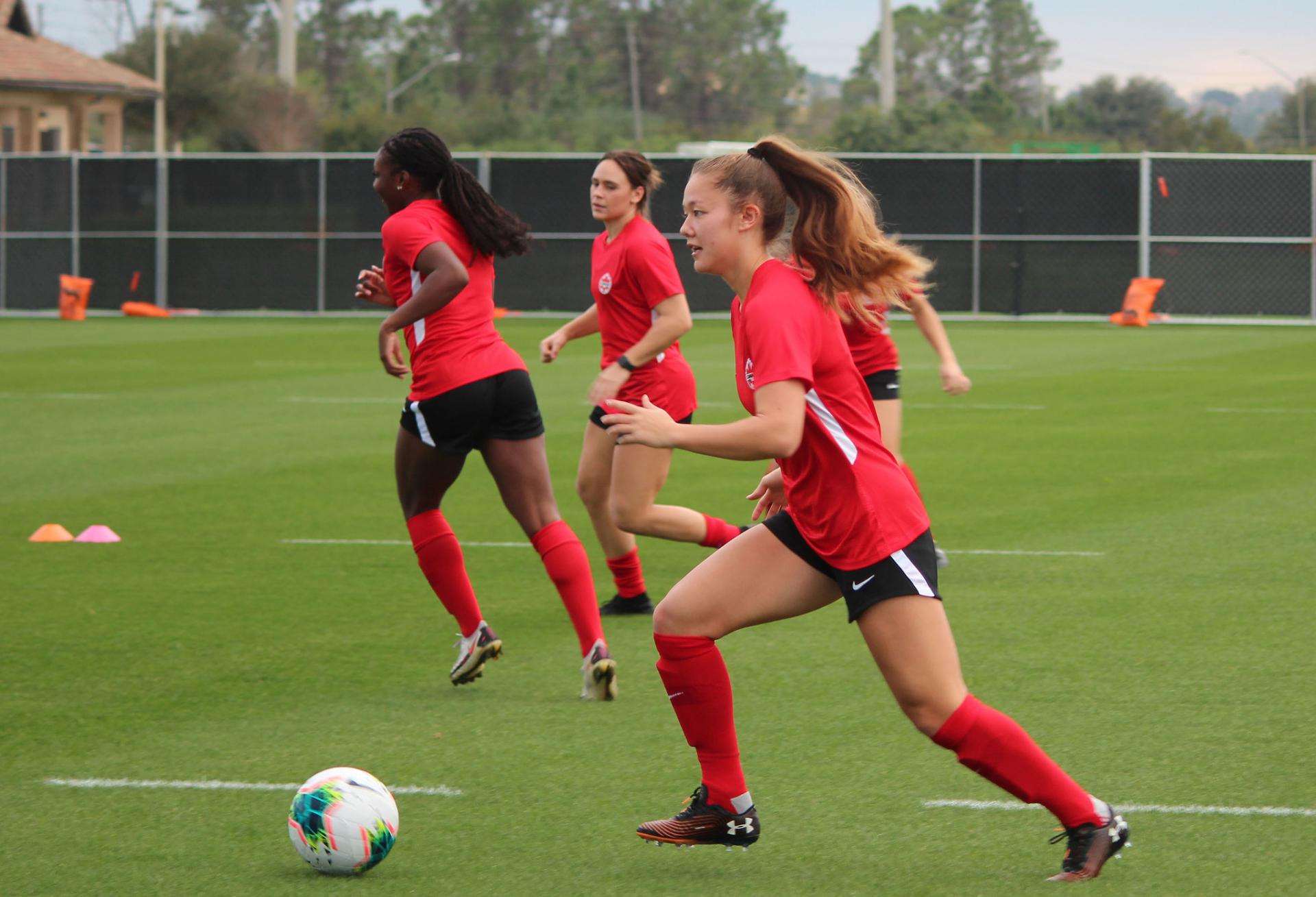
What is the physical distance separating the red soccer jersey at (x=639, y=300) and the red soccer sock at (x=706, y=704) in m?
3.13

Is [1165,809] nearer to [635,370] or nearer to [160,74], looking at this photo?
[635,370]

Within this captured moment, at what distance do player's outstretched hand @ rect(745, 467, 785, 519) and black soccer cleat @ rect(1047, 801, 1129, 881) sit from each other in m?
1.16

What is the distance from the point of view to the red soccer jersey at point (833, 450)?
426 cm

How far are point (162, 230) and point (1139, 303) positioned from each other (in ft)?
55.2

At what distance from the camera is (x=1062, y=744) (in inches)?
227

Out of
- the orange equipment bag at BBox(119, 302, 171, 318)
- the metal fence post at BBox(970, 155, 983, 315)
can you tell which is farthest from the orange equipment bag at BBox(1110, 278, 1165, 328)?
the orange equipment bag at BBox(119, 302, 171, 318)

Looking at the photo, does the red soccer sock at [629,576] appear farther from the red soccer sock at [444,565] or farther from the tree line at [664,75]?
the tree line at [664,75]

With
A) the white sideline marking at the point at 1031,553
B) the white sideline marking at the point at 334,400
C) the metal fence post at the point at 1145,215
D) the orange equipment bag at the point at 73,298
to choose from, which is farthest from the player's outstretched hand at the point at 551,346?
the orange equipment bag at the point at 73,298

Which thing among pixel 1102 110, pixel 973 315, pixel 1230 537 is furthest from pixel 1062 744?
pixel 1102 110

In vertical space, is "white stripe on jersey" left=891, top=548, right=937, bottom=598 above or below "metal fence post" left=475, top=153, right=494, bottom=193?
below

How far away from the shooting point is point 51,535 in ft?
33.4

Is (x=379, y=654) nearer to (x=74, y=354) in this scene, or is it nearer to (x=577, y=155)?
(x=74, y=354)

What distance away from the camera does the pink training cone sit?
10.1m

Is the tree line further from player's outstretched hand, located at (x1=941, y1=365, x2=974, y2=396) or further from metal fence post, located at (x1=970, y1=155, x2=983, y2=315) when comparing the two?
player's outstretched hand, located at (x1=941, y1=365, x2=974, y2=396)
